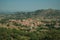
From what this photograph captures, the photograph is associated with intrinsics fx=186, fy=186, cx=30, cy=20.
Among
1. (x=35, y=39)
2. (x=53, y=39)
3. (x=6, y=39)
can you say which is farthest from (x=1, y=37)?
(x=53, y=39)

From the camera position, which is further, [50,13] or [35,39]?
[50,13]

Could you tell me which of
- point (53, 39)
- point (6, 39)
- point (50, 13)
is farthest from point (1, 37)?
point (50, 13)

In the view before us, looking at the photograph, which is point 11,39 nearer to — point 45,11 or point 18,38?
point 18,38

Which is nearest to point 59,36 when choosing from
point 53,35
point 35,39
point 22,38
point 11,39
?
point 53,35

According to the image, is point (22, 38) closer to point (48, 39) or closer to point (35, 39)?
point (35, 39)

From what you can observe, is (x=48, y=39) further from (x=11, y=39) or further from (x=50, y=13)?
(x=50, y=13)

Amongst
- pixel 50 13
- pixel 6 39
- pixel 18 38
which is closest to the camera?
pixel 6 39

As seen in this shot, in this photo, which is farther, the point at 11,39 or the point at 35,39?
the point at 35,39

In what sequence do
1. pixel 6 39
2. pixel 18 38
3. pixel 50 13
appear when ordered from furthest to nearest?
pixel 50 13 < pixel 18 38 < pixel 6 39
